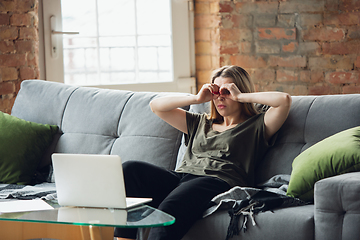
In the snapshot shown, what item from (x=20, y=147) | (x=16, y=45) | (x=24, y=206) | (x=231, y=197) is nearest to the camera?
(x=24, y=206)

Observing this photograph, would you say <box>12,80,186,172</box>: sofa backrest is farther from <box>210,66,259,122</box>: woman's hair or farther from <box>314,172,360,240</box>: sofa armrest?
<box>314,172,360,240</box>: sofa armrest

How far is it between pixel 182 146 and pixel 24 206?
95 cm

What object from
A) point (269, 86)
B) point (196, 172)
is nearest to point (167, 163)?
point (196, 172)

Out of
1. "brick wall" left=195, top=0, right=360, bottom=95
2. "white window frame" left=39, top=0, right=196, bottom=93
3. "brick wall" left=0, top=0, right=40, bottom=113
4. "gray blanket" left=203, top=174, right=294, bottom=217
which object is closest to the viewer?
"gray blanket" left=203, top=174, right=294, bottom=217

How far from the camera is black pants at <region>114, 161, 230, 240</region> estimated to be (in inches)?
63.6

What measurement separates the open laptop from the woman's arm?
811mm

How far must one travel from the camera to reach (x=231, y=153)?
1968 millimetres

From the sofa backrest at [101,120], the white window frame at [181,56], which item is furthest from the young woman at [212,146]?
the white window frame at [181,56]

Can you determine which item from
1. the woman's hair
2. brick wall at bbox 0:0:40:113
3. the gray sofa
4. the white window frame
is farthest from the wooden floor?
the white window frame

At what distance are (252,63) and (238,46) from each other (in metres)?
0.17

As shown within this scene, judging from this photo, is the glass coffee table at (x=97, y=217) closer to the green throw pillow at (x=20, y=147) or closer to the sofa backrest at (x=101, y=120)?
the sofa backrest at (x=101, y=120)

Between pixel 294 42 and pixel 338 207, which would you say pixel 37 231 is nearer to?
pixel 338 207

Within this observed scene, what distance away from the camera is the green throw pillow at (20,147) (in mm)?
2332

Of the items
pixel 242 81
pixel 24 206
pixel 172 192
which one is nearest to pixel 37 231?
pixel 24 206
